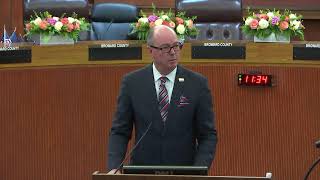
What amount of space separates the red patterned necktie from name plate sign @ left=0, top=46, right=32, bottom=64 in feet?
5.88

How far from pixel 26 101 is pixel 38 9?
3.83ft

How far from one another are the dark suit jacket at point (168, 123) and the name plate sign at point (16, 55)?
1701 mm

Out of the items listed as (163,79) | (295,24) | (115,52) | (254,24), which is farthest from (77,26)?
(163,79)

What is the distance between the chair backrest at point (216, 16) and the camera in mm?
4996

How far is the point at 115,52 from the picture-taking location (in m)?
4.19

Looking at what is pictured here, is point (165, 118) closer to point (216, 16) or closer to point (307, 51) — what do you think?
point (307, 51)

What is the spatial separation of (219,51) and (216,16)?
92 centimetres

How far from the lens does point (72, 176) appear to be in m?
4.14

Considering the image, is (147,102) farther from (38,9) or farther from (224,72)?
(38,9)

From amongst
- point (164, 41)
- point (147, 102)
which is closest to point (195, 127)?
point (147, 102)

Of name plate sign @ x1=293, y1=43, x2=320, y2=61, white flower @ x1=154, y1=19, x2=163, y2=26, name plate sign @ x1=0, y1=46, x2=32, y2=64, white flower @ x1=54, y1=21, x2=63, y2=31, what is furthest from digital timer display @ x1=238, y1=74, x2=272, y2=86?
name plate sign @ x1=0, y1=46, x2=32, y2=64

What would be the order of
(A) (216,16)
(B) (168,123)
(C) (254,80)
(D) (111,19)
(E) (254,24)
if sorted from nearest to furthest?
(B) (168,123) → (C) (254,80) → (E) (254,24) → (A) (216,16) → (D) (111,19)

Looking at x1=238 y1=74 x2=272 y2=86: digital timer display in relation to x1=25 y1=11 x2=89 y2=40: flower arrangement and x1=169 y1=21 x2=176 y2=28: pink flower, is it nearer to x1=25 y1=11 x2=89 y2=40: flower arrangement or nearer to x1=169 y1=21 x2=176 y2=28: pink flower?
x1=169 y1=21 x2=176 y2=28: pink flower

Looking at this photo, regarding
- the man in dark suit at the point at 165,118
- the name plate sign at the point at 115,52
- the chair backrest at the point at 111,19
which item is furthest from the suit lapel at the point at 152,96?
the chair backrest at the point at 111,19
